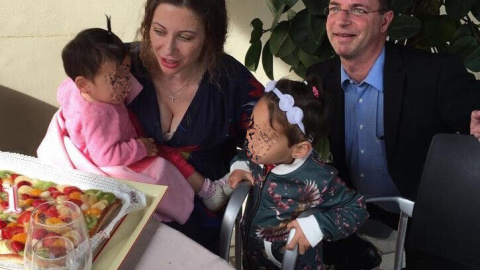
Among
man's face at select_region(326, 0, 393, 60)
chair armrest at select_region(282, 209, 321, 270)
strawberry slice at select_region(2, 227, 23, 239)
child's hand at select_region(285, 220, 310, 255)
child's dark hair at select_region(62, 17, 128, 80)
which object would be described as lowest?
chair armrest at select_region(282, 209, 321, 270)

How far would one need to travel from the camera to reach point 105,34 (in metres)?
1.75

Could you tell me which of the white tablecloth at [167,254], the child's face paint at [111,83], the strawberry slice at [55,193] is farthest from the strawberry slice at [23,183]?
the child's face paint at [111,83]

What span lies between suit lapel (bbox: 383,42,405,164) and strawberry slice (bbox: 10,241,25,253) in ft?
4.29

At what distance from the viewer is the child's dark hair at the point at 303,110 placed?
5.10 feet

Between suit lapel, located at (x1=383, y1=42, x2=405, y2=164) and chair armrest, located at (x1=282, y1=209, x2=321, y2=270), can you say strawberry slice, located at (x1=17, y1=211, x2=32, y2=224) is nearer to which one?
chair armrest, located at (x1=282, y1=209, x2=321, y2=270)

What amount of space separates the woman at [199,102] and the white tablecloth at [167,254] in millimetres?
588

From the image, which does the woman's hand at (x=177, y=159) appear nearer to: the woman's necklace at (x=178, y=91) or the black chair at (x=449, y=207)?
the woman's necklace at (x=178, y=91)

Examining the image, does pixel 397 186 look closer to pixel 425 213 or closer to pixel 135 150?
pixel 425 213

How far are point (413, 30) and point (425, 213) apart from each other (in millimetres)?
889

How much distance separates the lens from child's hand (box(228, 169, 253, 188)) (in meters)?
1.76

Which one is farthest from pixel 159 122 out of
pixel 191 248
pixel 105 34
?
pixel 191 248

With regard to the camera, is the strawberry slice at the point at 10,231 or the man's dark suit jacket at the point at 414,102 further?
the man's dark suit jacket at the point at 414,102

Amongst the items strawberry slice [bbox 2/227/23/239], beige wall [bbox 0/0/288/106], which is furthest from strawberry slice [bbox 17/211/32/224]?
beige wall [bbox 0/0/288/106]

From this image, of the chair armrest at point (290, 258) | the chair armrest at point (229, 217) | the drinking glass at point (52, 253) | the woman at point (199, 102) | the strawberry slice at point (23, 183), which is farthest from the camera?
the woman at point (199, 102)
